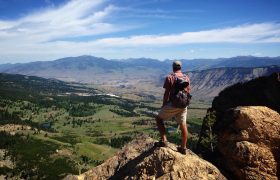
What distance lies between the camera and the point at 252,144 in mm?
27203

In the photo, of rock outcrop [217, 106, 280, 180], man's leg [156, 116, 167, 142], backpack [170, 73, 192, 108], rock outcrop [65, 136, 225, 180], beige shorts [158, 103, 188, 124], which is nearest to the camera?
backpack [170, 73, 192, 108]

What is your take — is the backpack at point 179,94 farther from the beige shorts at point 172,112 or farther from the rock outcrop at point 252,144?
the rock outcrop at point 252,144

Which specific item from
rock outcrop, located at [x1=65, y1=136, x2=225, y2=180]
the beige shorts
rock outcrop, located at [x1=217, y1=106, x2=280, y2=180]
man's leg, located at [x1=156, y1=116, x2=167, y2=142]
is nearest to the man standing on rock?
the beige shorts

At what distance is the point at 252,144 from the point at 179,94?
356 inches

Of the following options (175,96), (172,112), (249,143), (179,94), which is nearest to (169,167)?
(172,112)

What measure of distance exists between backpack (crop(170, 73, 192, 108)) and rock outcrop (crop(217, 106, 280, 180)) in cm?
834

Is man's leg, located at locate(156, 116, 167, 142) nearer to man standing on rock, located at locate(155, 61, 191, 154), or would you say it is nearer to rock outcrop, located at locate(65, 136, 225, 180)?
man standing on rock, located at locate(155, 61, 191, 154)

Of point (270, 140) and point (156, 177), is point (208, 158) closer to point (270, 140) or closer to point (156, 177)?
point (270, 140)

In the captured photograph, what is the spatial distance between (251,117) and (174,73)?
383 inches

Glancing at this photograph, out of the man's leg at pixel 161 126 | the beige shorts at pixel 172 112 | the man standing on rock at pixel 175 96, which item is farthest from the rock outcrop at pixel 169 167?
the beige shorts at pixel 172 112

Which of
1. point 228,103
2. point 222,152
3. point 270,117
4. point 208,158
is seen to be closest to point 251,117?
point 270,117

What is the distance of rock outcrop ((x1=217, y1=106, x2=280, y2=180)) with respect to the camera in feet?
86.1

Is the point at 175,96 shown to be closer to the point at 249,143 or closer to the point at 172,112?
the point at 172,112

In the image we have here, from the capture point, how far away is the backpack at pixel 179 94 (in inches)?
866
